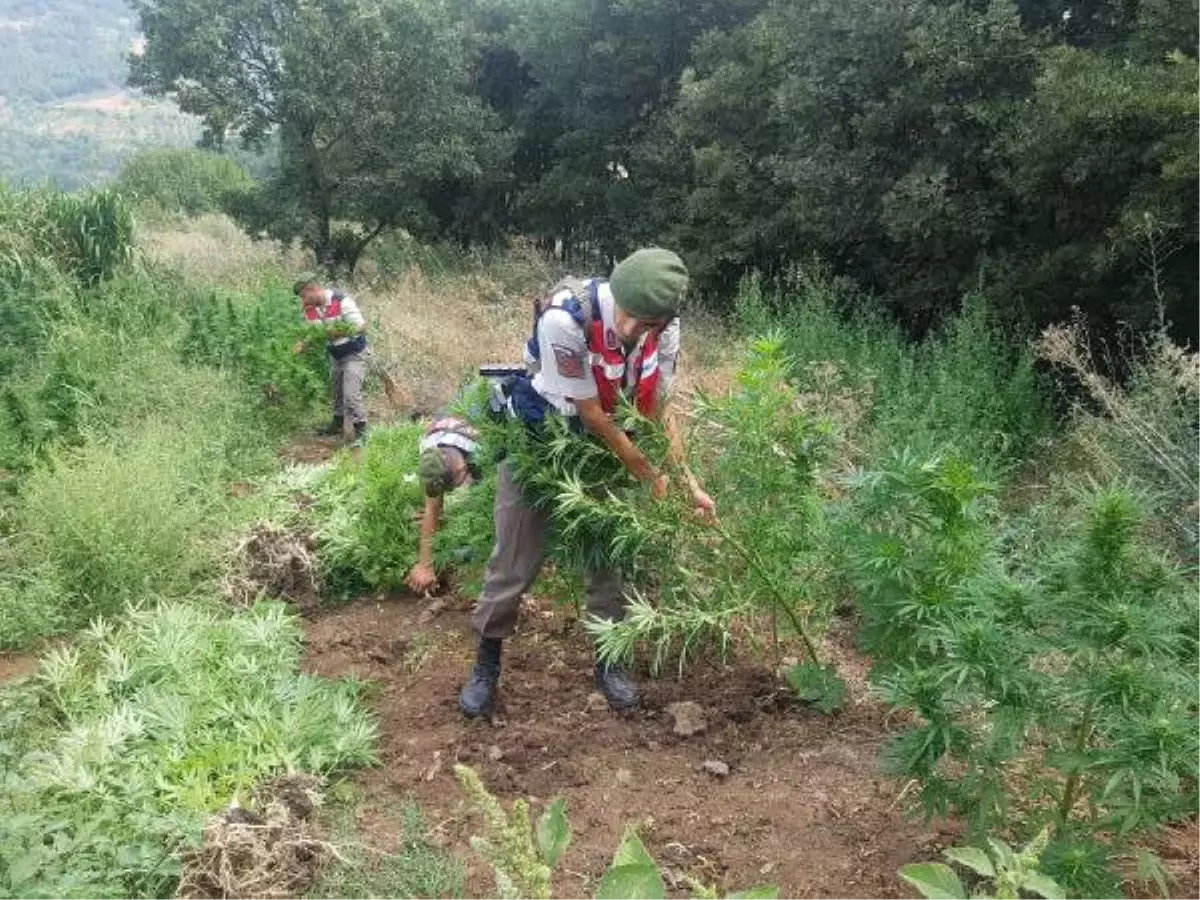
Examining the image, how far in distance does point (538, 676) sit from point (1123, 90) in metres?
5.63

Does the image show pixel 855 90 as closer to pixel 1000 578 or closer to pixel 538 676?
pixel 538 676

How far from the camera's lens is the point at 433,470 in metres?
4.46

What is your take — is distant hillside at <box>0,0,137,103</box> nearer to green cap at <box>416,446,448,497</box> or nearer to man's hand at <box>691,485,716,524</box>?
green cap at <box>416,446,448,497</box>

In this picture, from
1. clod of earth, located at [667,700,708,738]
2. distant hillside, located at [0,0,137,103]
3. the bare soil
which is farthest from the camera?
distant hillside, located at [0,0,137,103]

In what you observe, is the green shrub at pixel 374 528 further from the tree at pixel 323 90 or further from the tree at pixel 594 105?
the tree at pixel 323 90

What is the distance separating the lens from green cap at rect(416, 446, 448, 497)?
446 centimetres

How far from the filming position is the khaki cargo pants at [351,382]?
7.88 m

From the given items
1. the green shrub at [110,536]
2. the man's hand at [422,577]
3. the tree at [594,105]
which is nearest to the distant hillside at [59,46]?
the tree at [594,105]

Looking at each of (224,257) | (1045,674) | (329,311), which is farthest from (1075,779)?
(224,257)

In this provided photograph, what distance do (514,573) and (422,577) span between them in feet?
3.88

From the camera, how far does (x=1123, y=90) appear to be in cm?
666

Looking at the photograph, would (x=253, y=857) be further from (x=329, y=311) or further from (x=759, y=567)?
(x=329, y=311)

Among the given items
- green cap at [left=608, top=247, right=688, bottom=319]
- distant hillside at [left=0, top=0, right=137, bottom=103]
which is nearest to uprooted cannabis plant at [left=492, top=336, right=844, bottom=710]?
green cap at [left=608, top=247, right=688, bottom=319]

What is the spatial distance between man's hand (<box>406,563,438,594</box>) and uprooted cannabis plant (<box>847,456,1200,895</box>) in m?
2.60
